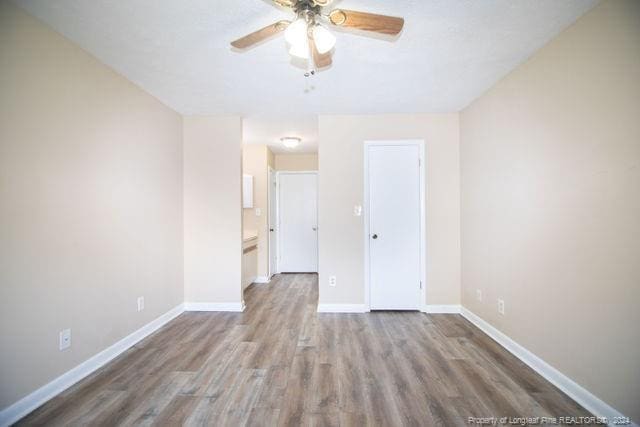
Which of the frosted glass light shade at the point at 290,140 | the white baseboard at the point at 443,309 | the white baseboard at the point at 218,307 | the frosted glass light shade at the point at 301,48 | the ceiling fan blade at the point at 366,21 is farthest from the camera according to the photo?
the frosted glass light shade at the point at 290,140

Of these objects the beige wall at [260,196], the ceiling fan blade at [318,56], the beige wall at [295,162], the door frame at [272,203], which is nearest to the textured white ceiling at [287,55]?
the ceiling fan blade at [318,56]

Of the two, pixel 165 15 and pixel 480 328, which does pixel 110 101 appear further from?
pixel 480 328

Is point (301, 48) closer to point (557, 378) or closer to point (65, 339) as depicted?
point (65, 339)

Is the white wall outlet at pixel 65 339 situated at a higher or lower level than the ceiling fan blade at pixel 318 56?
lower

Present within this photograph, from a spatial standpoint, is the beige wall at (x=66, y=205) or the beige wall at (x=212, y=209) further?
the beige wall at (x=212, y=209)

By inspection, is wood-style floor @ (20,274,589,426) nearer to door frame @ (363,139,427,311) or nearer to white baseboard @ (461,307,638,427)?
white baseboard @ (461,307,638,427)

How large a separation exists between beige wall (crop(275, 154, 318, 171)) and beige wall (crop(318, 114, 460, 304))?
7.16ft

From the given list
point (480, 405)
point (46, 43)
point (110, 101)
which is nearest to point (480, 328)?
point (480, 405)

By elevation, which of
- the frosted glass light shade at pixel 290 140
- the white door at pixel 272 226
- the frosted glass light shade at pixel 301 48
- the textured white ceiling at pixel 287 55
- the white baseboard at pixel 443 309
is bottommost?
the white baseboard at pixel 443 309

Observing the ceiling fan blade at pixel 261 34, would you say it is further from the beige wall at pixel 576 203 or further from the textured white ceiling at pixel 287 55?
the beige wall at pixel 576 203

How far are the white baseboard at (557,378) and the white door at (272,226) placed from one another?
357cm

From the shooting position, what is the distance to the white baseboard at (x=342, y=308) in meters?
3.25

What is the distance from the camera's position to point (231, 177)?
10.9 ft

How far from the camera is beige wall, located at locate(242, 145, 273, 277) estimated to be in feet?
15.8
